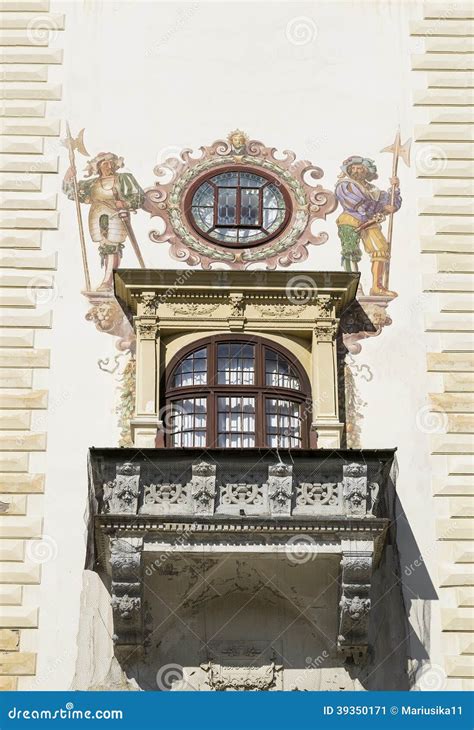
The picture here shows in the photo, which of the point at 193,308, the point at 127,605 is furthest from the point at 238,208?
the point at 127,605

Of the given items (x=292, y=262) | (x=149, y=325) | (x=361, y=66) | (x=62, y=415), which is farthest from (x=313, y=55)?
(x=62, y=415)

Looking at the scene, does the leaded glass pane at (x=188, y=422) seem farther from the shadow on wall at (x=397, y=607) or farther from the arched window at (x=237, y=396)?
the shadow on wall at (x=397, y=607)

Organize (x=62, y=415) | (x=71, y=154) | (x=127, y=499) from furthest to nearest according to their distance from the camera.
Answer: (x=71, y=154)
(x=62, y=415)
(x=127, y=499)

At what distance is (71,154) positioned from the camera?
2295 centimetres

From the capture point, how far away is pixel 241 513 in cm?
1895

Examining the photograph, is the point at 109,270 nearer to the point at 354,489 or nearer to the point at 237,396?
the point at 237,396

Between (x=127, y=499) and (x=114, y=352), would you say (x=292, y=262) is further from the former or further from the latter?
(x=127, y=499)

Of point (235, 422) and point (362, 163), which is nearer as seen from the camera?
point (235, 422)

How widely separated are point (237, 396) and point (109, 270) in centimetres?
287

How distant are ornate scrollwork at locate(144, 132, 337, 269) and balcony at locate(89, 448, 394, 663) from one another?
400cm

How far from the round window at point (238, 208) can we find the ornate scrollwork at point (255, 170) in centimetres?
10

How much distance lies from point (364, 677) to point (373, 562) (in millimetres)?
1444

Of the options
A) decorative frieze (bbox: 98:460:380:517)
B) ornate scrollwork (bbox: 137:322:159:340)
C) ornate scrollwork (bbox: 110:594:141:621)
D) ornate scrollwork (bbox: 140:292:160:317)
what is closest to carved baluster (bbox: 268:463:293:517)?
decorative frieze (bbox: 98:460:380:517)

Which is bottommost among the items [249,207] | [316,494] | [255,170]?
[316,494]
